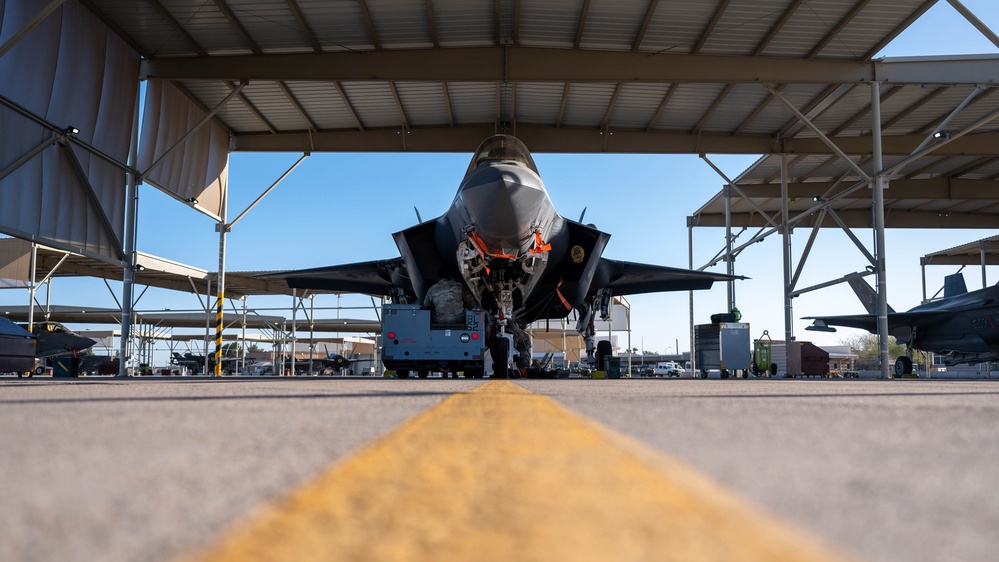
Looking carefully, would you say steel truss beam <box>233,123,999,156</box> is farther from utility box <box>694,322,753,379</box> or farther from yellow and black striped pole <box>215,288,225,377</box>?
utility box <box>694,322,753,379</box>

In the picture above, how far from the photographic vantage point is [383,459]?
151 cm

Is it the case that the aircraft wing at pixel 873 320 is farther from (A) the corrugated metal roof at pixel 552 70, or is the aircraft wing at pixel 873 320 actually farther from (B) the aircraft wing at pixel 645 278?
(B) the aircraft wing at pixel 645 278

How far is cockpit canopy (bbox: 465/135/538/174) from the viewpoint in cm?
1025

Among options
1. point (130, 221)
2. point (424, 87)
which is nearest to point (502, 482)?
point (130, 221)

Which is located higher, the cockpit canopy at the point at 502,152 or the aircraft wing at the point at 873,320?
the cockpit canopy at the point at 502,152

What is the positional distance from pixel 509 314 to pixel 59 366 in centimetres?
1411

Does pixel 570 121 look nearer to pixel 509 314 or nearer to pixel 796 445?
pixel 509 314

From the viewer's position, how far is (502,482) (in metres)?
1.25

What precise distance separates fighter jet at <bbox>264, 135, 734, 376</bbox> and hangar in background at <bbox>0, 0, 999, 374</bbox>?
4.20 m

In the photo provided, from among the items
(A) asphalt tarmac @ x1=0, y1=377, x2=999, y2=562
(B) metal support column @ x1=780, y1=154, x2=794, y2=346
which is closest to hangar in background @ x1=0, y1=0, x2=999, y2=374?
(B) metal support column @ x1=780, y1=154, x2=794, y2=346

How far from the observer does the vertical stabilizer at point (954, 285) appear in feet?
78.5

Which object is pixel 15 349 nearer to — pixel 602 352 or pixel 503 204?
pixel 503 204

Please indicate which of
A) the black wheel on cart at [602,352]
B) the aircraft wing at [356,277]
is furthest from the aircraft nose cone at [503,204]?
the black wheel on cart at [602,352]

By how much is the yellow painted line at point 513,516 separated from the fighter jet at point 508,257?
7.01 meters
